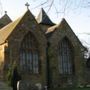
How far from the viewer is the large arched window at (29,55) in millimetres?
37125

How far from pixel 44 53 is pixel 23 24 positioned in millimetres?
4339

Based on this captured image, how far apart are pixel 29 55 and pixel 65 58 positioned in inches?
213

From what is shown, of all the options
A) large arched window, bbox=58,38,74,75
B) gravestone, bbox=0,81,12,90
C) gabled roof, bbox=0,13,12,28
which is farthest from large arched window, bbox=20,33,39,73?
gabled roof, bbox=0,13,12,28

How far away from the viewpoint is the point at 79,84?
40781 millimetres

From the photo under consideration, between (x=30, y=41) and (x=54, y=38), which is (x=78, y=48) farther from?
(x=30, y=41)

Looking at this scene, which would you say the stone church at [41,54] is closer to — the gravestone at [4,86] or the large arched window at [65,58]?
the large arched window at [65,58]

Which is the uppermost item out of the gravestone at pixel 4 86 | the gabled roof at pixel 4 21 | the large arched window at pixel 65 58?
the gabled roof at pixel 4 21

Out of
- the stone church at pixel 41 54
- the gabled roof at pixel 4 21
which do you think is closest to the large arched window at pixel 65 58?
the stone church at pixel 41 54

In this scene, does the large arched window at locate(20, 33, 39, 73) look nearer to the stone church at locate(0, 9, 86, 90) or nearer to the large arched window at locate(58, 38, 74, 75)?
the stone church at locate(0, 9, 86, 90)

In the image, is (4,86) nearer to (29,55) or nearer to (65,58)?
(29,55)

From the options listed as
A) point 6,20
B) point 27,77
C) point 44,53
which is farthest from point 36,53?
point 6,20

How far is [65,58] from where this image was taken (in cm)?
4088

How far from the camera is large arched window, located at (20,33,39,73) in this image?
1462 inches

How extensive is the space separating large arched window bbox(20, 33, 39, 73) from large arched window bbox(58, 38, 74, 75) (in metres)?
3.52
